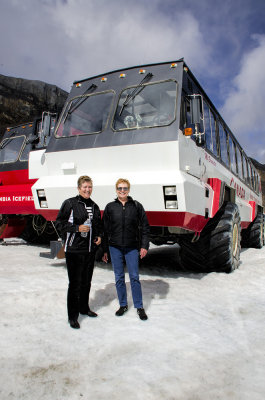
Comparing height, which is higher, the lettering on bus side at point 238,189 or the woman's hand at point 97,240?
the lettering on bus side at point 238,189

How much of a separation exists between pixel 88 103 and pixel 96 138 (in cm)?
78

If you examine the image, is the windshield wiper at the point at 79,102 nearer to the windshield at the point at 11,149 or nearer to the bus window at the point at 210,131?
the bus window at the point at 210,131

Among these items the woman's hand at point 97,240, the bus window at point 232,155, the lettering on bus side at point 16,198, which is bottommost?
the woman's hand at point 97,240

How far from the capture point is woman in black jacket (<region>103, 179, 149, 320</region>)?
3527mm

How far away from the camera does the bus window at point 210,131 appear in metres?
5.71

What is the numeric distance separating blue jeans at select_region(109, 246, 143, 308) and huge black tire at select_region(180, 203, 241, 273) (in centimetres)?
173

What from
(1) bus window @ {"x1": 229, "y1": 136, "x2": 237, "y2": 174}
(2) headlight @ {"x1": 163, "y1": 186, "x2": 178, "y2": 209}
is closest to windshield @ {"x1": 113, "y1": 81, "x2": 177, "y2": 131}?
(2) headlight @ {"x1": 163, "y1": 186, "x2": 178, "y2": 209}

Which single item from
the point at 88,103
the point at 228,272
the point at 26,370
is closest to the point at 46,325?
the point at 26,370

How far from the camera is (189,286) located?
4.57 m

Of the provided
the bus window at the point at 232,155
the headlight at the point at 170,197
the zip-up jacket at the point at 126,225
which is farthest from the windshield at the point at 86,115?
the bus window at the point at 232,155

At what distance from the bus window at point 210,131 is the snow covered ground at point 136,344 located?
2575mm

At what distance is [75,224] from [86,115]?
2565 millimetres

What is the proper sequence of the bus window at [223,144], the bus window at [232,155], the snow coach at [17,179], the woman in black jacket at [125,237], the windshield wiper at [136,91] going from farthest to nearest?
the bus window at [232,155] < the snow coach at [17,179] < the bus window at [223,144] < the windshield wiper at [136,91] < the woman in black jacket at [125,237]

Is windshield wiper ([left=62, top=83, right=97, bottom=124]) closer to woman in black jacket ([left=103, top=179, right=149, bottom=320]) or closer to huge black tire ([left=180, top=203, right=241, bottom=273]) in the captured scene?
woman in black jacket ([left=103, top=179, right=149, bottom=320])
